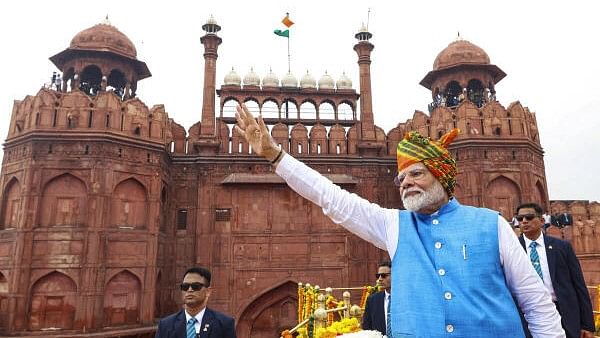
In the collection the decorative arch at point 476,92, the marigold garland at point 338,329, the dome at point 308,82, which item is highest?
the dome at point 308,82

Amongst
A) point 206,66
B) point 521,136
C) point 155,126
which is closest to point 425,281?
point 155,126

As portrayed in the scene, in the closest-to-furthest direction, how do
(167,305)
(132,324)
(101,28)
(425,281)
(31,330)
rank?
1. (425,281)
2. (31,330)
3. (132,324)
4. (167,305)
5. (101,28)

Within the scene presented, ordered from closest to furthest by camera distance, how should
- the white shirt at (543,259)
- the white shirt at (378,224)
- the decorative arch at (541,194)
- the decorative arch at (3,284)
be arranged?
the white shirt at (378,224) → the white shirt at (543,259) → the decorative arch at (3,284) → the decorative arch at (541,194)

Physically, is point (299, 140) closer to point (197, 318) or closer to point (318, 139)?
point (318, 139)

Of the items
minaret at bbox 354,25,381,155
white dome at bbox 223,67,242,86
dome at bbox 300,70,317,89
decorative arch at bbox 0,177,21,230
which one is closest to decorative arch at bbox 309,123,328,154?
minaret at bbox 354,25,381,155

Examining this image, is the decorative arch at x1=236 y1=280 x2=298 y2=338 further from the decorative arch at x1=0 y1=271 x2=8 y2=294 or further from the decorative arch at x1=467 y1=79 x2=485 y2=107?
the decorative arch at x1=467 y1=79 x2=485 y2=107

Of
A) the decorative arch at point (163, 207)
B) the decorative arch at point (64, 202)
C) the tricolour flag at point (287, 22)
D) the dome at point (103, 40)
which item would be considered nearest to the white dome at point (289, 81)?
the tricolour flag at point (287, 22)

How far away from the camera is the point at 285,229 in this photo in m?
14.6

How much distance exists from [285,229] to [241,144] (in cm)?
363

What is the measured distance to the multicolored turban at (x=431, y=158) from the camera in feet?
6.27

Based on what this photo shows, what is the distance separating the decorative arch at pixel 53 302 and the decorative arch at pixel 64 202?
1.52 m

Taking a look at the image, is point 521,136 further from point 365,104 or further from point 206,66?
point 206,66

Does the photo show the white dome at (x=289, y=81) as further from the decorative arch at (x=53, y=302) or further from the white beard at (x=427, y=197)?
the white beard at (x=427, y=197)

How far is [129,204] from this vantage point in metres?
12.7
